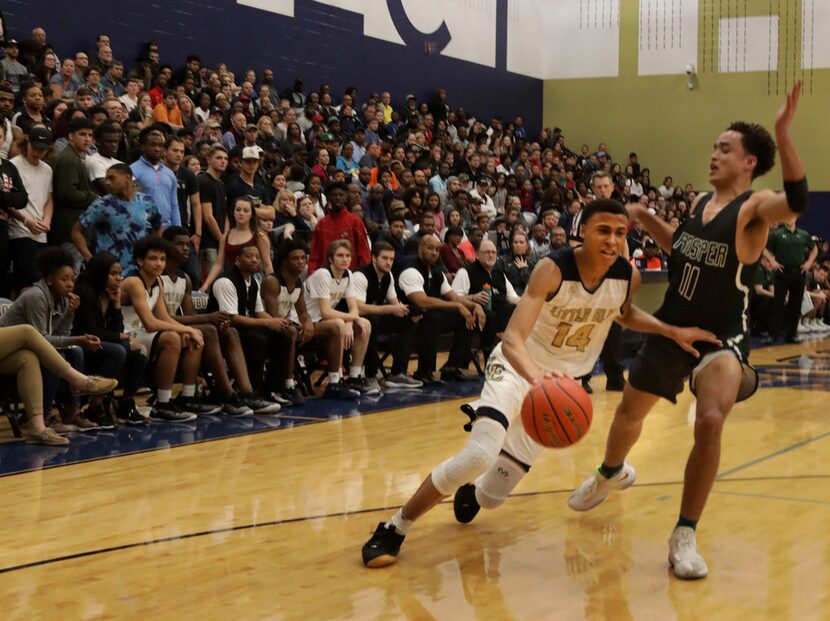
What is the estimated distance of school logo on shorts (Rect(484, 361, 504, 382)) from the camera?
4.52 metres

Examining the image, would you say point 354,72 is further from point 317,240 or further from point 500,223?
point 317,240

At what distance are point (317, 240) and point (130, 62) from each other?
22.9ft

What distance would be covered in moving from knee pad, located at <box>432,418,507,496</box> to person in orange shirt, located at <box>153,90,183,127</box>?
366 inches

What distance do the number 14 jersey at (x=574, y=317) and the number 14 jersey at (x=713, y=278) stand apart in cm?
24

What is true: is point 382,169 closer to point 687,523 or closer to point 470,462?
point 470,462

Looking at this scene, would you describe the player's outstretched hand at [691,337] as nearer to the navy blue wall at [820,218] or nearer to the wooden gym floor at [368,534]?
the wooden gym floor at [368,534]

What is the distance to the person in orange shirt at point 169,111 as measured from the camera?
1256 centimetres

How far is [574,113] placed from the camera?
26.5m

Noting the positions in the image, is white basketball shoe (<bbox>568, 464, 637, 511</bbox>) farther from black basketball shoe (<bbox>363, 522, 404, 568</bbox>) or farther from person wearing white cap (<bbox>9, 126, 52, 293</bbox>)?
person wearing white cap (<bbox>9, 126, 52, 293</bbox>)

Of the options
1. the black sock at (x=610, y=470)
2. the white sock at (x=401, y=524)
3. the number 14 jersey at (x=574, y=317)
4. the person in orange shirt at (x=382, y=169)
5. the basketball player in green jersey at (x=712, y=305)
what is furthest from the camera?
the person in orange shirt at (x=382, y=169)

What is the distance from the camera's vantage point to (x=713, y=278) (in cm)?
434

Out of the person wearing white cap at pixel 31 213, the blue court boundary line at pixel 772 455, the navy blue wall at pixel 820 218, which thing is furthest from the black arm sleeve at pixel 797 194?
the navy blue wall at pixel 820 218

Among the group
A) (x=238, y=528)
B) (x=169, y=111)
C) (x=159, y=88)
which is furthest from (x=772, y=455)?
(x=159, y=88)

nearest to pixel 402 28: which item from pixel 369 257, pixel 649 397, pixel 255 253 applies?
pixel 369 257
